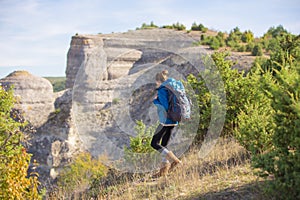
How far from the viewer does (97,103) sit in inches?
792

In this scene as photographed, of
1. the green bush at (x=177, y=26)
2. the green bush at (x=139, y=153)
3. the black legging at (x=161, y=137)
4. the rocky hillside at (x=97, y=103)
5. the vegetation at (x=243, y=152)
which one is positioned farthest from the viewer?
the green bush at (x=177, y=26)

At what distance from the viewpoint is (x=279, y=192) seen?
3.02 meters

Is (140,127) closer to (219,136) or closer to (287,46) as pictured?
(219,136)

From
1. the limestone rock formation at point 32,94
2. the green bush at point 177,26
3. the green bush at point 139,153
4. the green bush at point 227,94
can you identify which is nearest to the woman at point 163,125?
the green bush at point 139,153

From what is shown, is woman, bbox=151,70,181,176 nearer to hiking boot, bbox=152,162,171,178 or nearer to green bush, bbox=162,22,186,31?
hiking boot, bbox=152,162,171,178

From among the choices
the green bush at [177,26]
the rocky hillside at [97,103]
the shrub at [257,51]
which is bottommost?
the rocky hillside at [97,103]

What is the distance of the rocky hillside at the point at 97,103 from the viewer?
55.9ft

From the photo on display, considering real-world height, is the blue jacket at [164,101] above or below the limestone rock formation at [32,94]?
above

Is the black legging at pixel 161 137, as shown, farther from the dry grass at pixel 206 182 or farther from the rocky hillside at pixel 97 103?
the rocky hillside at pixel 97 103

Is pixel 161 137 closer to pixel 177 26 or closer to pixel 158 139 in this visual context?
pixel 158 139

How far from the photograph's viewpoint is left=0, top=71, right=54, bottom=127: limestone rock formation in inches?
707

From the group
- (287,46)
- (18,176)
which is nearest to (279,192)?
(18,176)

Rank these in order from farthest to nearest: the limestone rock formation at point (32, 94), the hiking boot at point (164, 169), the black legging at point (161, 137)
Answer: the limestone rock formation at point (32, 94) < the hiking boot at point (164, 169) < the black legging at point (161, 137)

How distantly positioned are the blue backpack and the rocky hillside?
902 cm
